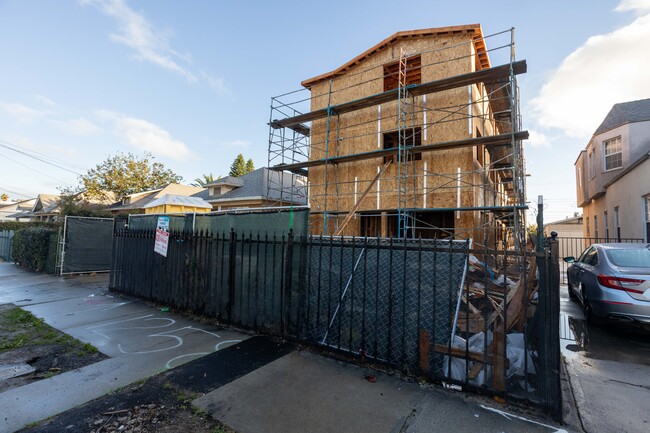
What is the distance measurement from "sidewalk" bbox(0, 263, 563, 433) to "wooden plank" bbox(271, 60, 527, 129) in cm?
928

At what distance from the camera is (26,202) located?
2525 inches

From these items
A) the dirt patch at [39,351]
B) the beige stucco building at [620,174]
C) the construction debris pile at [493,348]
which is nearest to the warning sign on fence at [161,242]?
the dirt patch at [39,351]

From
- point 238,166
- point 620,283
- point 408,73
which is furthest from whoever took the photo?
point 238,166

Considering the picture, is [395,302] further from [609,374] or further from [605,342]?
[605,342]

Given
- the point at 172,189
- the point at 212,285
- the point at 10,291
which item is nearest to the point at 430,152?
the point at 212,285

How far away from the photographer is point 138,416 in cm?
296

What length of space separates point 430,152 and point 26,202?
85430 mm

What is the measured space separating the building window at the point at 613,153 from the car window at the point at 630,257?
13.4 m

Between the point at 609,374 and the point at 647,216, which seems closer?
the point at 609,374

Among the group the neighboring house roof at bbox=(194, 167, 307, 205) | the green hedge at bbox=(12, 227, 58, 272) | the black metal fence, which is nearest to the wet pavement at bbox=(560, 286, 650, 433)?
the black metal fence

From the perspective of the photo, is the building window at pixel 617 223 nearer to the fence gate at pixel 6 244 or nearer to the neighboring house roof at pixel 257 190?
the neighboring house roof at pixel 257 190

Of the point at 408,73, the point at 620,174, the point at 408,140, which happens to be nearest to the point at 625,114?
the point at 620,174

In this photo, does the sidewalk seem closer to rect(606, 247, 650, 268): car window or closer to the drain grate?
the drain grate

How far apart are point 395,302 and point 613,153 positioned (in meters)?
18.9
